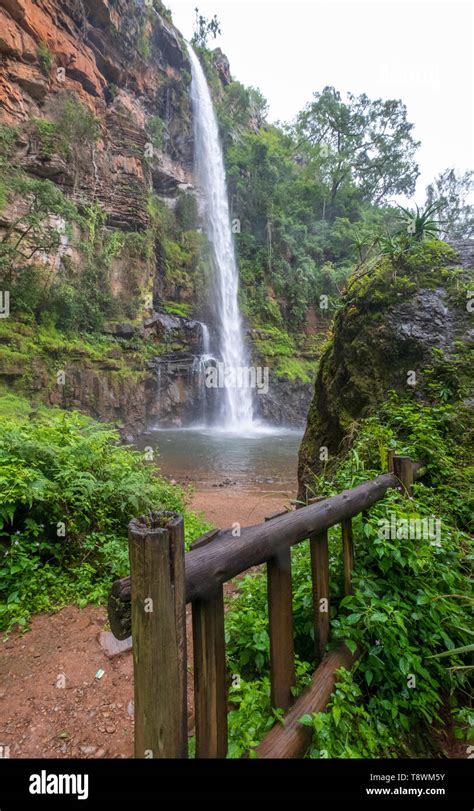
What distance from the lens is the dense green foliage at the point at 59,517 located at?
341cm

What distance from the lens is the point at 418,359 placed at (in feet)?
15.3

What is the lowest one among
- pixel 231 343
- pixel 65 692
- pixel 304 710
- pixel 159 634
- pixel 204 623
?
pixel 65 692

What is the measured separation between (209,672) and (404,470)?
2.30 metres

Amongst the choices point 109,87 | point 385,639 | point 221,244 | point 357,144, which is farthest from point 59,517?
point 357,144

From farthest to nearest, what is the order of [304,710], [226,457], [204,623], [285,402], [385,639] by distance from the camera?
1. [285,402]
2. [226,457]
3. [385,639]
4. [304,710]
5. [204,623]

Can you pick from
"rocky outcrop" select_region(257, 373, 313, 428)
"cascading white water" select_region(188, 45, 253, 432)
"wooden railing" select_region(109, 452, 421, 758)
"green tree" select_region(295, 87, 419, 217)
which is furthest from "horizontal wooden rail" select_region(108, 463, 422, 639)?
"green tree" select_region(295, 87, 419, 217)

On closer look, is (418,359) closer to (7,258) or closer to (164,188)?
(7,258)

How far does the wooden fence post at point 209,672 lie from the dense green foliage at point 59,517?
2366 mm

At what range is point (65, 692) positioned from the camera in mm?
2568

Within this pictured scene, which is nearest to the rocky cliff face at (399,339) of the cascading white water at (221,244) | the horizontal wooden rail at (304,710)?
the horizontal wooden rail at (304,710)

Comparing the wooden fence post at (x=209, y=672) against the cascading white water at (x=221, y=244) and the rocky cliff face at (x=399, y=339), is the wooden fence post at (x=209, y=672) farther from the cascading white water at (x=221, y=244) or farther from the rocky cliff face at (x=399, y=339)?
the cascading white water at (x=221, y=244)

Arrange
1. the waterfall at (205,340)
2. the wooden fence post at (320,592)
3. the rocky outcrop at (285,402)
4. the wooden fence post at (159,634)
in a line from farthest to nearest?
the rocky outcrop at (285,402), the waterfall at (205,340), the wooden fence post at (320,592), the wooden fence post at (159,634)

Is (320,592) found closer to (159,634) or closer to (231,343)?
(159,634)

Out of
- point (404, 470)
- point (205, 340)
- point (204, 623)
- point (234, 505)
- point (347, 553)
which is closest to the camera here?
point (204, 623)
